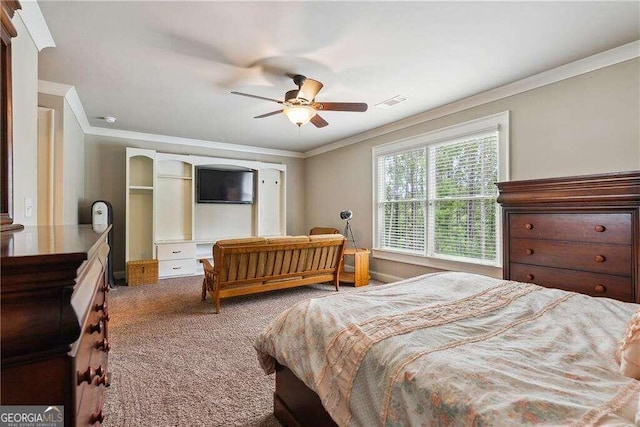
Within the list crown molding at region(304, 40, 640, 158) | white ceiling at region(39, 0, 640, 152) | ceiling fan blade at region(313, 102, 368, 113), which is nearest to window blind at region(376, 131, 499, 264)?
crown molding at region(304, 40, 640, 158)

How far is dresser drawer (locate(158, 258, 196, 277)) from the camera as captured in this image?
5.36 m

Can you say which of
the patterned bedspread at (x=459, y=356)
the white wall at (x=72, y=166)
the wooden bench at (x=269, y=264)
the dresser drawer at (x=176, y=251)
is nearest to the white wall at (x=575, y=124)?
the wooden bench at (x=269, y=264)

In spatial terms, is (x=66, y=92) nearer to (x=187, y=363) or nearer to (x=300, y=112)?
(x=300, y=112)

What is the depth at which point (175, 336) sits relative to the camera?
2.89m

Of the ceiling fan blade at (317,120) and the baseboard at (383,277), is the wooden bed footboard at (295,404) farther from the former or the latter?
the baseboard at (383,277)

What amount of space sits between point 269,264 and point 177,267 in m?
2.57

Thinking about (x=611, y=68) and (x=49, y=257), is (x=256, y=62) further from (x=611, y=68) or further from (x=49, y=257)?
(x=611, y=68)

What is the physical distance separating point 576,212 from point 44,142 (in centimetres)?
505

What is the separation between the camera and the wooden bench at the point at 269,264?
355cm

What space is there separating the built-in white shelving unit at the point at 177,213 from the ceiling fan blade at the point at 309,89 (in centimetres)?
367

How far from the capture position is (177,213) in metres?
5.88

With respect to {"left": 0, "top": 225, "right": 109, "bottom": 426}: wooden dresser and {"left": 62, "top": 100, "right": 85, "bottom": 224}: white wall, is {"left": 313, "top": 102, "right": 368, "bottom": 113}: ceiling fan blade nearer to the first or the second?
{"left": 0, "top": 225, "right": 109, "bottom": 426}: wooden dresser

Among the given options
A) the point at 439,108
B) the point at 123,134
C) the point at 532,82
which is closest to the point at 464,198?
the point at 439,108
